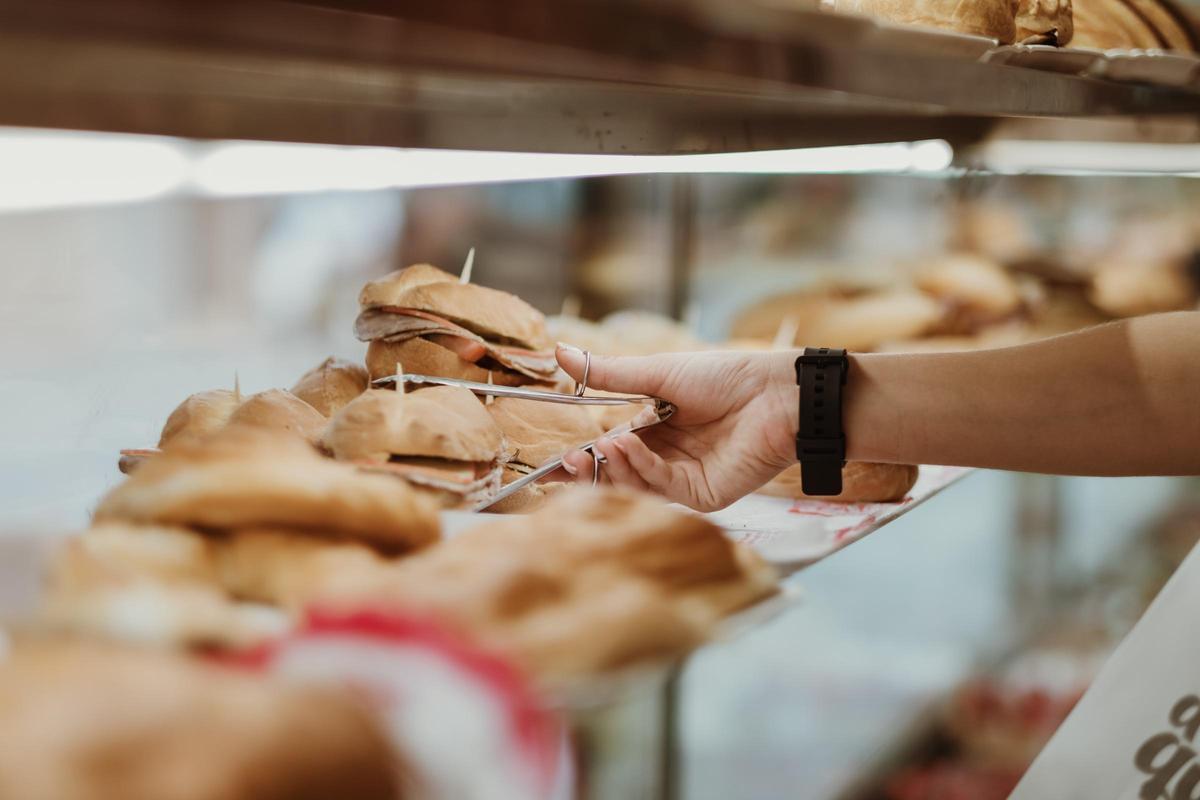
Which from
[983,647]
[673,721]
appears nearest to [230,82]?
[673,721]

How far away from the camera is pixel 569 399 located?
1322mm

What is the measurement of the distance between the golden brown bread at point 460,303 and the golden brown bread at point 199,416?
27 centimetres

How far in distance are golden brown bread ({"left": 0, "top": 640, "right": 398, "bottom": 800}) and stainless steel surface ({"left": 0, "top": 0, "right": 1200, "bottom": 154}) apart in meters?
0.34

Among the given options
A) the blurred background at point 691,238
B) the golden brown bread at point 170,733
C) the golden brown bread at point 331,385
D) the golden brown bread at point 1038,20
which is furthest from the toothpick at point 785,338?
the golden brown bread at point 170,733

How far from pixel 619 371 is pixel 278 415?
0.45 m

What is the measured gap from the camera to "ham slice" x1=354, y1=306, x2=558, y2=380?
4.36 ft

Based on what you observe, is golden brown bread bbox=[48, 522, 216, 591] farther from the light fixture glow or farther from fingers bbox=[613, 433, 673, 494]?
fingers bbox=[613, 433, 673, 494]

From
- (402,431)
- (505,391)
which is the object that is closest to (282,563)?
(402,431)

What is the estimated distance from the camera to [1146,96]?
1.61 metres

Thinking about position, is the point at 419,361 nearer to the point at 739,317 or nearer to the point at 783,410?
the point at 783,410

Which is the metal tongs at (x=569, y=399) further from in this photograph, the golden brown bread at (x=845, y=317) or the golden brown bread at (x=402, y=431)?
the golden brown bread at (x=845, y=317)

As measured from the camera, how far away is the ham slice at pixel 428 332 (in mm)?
1328

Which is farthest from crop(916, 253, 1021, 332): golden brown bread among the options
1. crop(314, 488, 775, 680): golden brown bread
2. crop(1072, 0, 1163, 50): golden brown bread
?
crop(314, 488, 775, 680): golden brown bread

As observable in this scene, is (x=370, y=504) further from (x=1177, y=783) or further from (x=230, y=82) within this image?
(x=1177, y=783)
